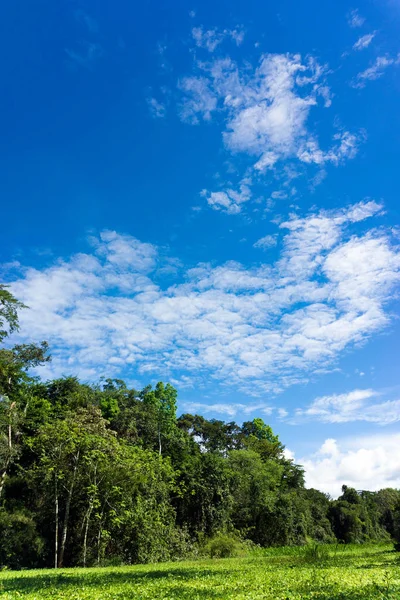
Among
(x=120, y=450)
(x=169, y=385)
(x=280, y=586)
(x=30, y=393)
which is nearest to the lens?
(x=280, y=586)

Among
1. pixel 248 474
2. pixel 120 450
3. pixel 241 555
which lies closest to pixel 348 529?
pixel 248 474

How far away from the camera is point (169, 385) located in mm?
51281

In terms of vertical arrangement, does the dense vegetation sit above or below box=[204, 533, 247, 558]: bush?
above

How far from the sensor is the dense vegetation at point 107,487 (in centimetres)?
2341

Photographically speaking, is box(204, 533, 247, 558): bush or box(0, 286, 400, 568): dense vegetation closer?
box(0, 286, 400, 568): dense vegetation

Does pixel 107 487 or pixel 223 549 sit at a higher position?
pixel 107 487

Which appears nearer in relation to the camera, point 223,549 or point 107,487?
point 107,487

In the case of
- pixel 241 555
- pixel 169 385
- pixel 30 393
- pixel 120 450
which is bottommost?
pixel 241 555

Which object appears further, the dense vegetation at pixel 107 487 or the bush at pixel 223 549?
the bush at pixel 223 549

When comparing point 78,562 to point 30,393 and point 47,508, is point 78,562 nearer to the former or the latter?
point 47,508

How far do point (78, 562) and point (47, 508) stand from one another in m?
3.42

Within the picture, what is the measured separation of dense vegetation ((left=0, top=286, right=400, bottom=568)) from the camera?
2341 cm

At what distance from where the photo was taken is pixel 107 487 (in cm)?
2431

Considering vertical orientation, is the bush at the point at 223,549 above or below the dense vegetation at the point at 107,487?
below
